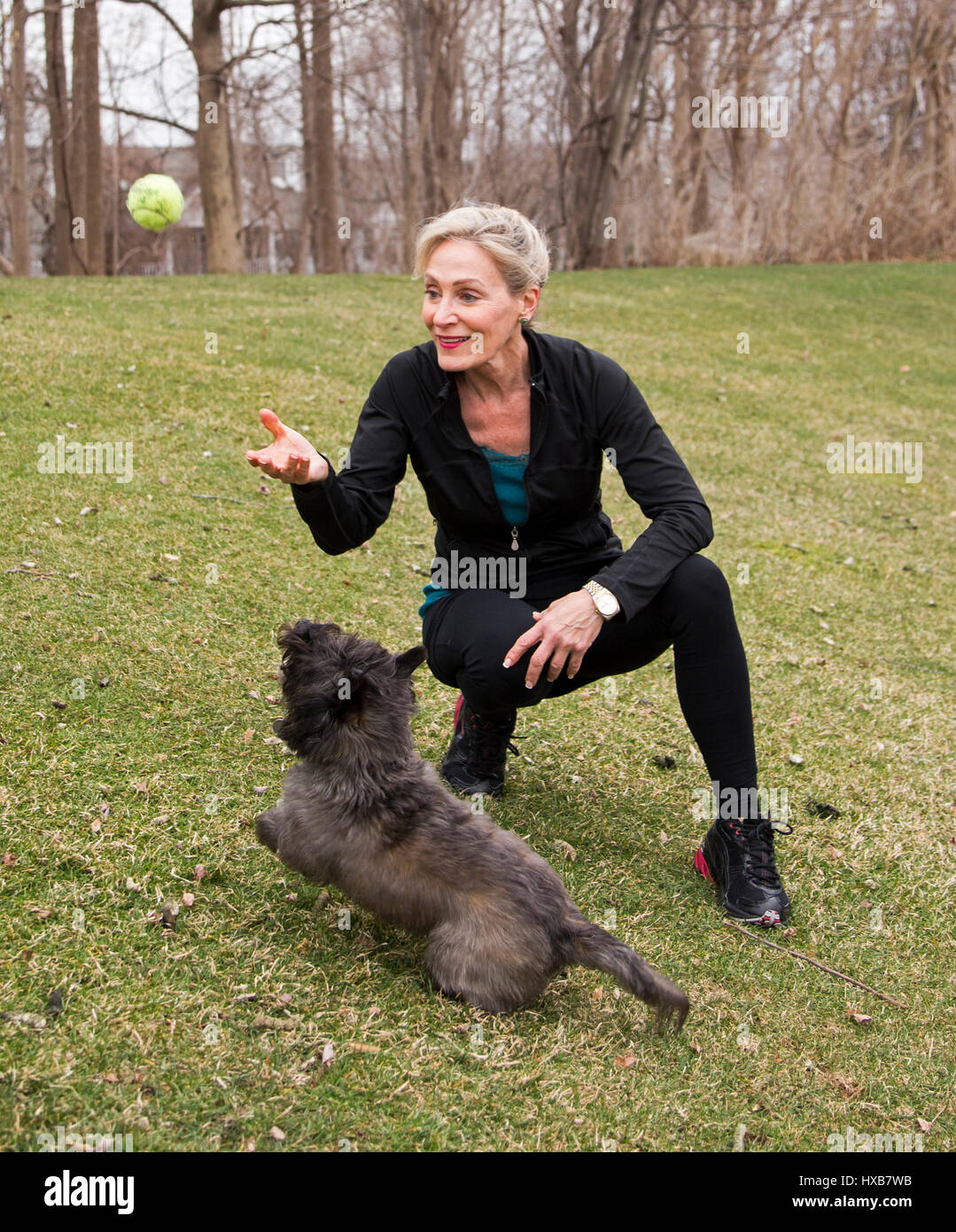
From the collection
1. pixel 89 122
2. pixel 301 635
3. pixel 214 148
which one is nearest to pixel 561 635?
pixel 301 635

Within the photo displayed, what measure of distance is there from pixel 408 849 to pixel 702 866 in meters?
1.43

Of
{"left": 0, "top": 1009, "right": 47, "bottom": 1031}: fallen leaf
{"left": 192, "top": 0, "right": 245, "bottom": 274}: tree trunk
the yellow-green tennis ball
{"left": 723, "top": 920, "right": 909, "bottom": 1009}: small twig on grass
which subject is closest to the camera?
{"left": 0, "top": 1009, "right": 47, "bottom": 1031}: fallen leaf

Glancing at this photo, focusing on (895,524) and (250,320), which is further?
(250,320)

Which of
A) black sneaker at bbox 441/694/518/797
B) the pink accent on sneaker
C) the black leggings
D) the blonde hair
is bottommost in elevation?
the pink accent on sneaker

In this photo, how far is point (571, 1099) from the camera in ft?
9.14

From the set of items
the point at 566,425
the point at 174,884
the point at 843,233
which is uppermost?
the point at 843,233

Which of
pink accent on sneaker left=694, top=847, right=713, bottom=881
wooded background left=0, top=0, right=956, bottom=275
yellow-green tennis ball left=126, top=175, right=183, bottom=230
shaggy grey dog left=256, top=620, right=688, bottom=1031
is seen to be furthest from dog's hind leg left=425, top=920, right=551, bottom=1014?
wooded background left=0, top=0, right=956, bottom=275

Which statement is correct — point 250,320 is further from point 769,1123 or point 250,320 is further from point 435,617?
point 769,1123

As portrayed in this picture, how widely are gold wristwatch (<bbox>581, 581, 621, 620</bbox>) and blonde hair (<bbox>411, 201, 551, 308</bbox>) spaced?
3.43 feet

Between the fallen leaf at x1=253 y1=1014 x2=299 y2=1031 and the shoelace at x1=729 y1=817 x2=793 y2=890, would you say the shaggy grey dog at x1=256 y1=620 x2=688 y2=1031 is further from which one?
the shoelace at x1=729 y1=817 x2=793 y2=890

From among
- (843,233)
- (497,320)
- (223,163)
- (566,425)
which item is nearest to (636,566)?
(566,425)

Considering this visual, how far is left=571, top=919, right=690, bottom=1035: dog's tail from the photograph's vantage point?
2.85m

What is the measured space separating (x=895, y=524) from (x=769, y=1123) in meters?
7.02

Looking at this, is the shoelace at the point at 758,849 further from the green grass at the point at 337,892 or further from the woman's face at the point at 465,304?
the woman's face at the point at 465,304
